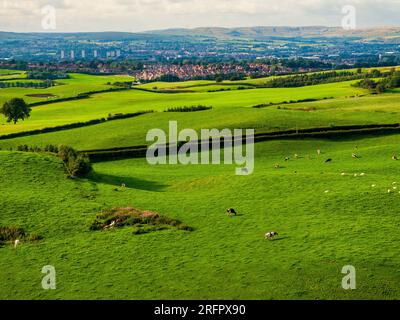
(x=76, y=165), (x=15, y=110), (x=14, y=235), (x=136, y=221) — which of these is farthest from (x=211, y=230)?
(x=15, y=110)

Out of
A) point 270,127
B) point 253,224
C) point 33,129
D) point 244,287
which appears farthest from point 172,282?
point 33,129

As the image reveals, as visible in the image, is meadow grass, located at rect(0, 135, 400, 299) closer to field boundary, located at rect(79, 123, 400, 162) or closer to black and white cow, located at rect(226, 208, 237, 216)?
black and white cow, located at rect(226, 208, 237, 216)

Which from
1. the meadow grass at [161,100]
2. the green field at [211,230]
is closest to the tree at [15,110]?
the meadow grass at [161,100]

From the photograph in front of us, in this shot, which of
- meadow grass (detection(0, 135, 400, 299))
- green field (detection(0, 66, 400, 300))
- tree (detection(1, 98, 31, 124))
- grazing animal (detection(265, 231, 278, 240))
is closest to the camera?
meadow grass (detection(0, 135, 400, 299))

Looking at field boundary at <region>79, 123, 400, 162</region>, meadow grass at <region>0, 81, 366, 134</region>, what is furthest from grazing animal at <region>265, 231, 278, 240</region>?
meadow grass at <region>0, 81, 366, 134</region>

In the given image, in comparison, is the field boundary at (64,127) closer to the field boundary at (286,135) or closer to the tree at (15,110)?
Answer: the field boundary at (286,135)
